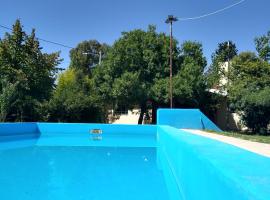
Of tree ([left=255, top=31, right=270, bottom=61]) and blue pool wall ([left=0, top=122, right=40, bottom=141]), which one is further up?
tree ([left=255, top=31, right=270, bottom=61])

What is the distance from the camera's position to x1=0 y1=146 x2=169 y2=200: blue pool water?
6855 mm

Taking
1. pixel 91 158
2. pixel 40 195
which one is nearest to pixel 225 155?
pixel 40 195

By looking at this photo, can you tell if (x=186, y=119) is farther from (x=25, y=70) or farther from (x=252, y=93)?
(x=25, y=70)

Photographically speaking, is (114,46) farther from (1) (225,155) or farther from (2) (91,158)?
(1) (225,155)

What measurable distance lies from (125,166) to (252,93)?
550 inches

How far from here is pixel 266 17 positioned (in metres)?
26.2

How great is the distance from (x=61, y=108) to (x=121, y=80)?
14.7ft

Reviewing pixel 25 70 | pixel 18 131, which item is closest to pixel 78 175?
pixel 18 131

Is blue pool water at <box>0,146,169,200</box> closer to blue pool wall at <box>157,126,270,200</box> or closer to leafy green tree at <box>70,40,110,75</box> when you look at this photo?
blue pool wall at <box>157,126,270,200</box>

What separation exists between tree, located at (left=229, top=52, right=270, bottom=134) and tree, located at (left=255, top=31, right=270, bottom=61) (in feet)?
6.42

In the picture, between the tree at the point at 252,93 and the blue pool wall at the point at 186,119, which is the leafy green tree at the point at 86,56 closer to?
the tree at the point at 252,93

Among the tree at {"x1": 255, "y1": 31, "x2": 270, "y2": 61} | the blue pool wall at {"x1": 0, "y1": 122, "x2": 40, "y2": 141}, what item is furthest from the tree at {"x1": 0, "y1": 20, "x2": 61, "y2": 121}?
the tree at {"x1": 255, "y1": 31, "x2": 270, "y2": 61}

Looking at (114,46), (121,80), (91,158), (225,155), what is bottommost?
(91,158)

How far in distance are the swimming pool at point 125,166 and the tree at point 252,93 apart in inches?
183
